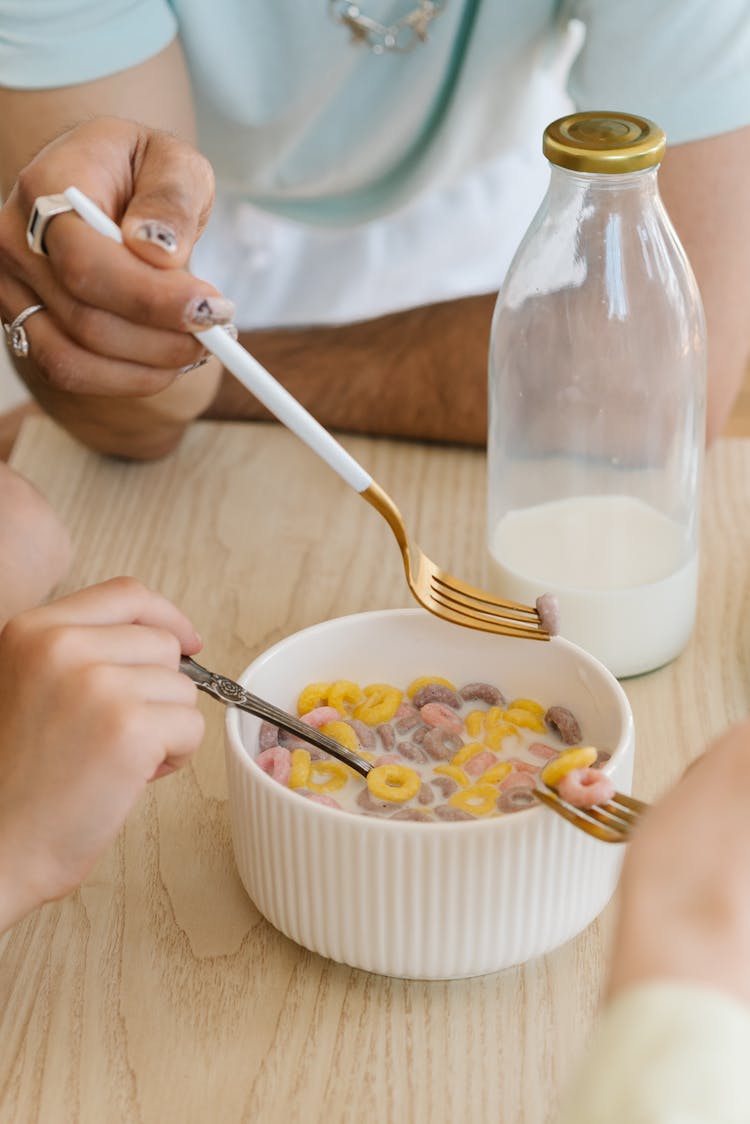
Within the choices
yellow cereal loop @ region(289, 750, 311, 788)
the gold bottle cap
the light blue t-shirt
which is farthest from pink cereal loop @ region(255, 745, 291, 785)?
the light blue t-shirt

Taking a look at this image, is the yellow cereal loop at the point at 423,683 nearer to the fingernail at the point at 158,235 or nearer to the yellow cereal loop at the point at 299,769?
the yellow cereal loop at the point at 299,769

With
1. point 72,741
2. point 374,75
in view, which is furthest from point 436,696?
point 374,75

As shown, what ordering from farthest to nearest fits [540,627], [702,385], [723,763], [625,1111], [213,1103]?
1. [702,385]
2. [540,627]
3. [213,1103]
4. [723,763]
5. [625,1111]

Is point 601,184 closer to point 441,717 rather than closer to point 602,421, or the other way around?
point 602,421

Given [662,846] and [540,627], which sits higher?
[662,846]

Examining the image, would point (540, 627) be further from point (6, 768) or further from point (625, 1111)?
point (625, 1111)

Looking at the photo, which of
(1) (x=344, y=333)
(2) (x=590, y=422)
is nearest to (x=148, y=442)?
(1) (x=344, y=333)

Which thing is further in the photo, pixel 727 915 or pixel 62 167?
pixel 62 167

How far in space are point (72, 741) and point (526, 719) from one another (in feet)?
0.81

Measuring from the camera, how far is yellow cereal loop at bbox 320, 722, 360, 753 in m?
0.74

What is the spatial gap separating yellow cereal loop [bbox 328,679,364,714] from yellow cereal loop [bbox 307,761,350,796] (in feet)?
0.16

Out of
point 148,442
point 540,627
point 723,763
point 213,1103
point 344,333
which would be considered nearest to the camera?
point 723,763

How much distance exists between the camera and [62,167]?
32.5 inches

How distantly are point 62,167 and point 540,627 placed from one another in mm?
381
